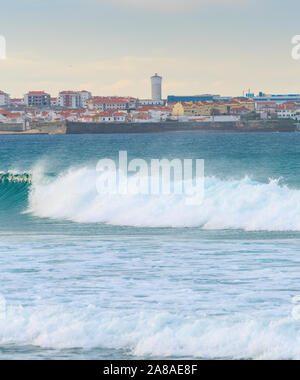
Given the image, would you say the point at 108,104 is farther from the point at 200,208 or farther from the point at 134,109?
the point at 200,208

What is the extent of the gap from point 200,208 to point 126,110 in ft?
485

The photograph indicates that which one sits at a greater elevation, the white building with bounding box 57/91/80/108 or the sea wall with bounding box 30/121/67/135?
the white building with bounding box 57/91/80/108

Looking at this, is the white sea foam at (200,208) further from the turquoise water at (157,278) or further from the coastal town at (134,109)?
the coastal town at (134,109)

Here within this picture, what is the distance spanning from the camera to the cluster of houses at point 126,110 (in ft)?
490

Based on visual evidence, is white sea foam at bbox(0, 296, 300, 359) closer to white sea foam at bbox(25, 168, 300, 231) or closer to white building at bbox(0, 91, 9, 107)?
white sea foam at bbox(25, 168, 300, 231)

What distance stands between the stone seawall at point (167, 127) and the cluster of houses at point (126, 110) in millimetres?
4011

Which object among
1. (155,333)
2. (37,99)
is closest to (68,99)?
(37,99)

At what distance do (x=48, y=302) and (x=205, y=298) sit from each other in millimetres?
1979

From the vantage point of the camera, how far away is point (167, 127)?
140 metres

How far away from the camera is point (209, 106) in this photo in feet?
527

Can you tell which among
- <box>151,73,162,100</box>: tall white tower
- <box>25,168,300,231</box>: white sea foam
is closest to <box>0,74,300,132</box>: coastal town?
<box>151,73,162,100</box>: tall white tower

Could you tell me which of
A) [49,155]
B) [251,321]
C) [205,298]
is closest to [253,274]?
[205,298]

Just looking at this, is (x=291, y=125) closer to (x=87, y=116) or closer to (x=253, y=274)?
(x=87, y=116)

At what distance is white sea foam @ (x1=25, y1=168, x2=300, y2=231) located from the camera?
A: 16.8 metres
